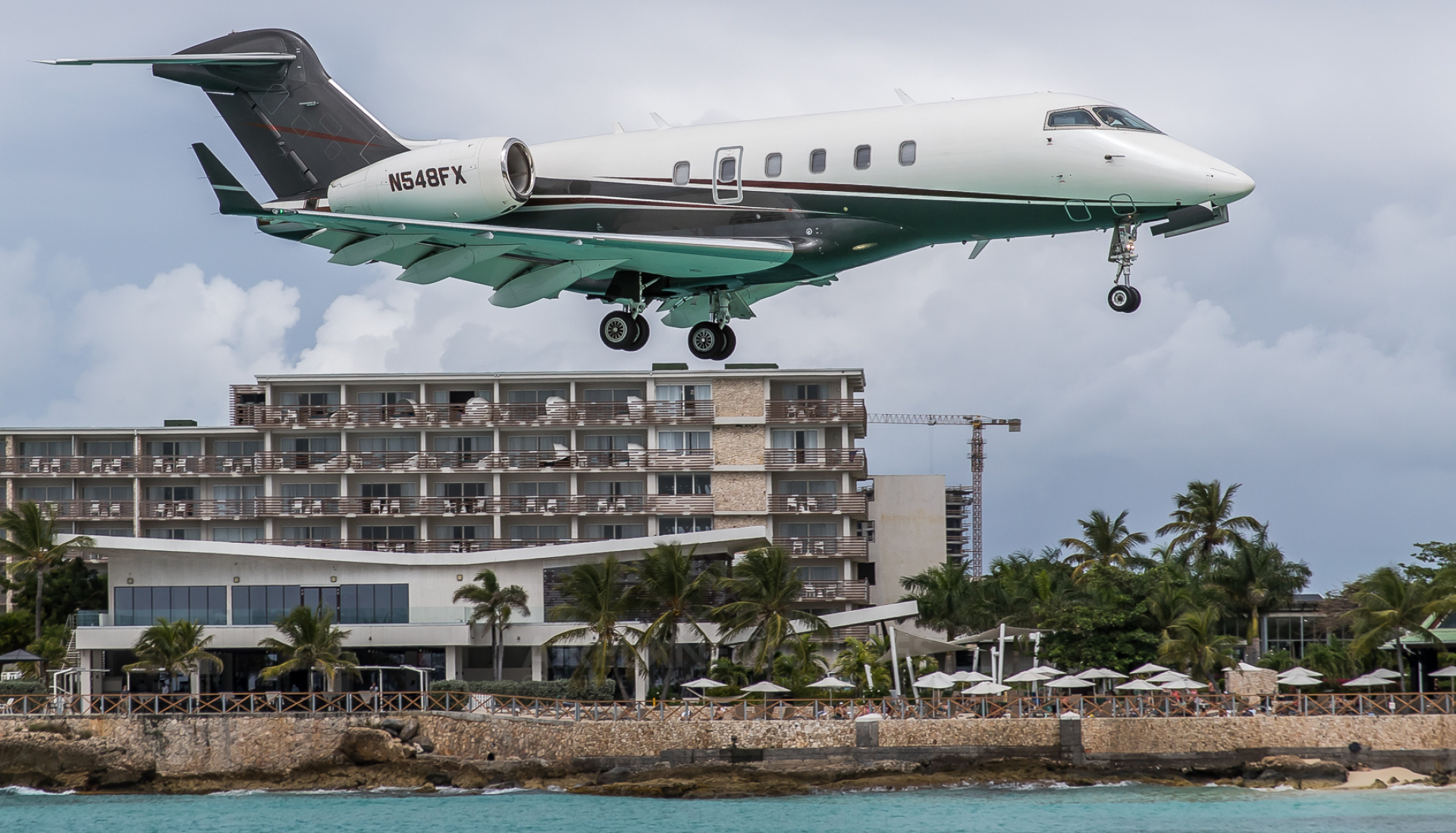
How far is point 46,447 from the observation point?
299ft

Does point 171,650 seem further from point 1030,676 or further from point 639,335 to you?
point 639,335

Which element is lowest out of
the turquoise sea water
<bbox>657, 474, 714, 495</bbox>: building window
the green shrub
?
the turquoise sea water

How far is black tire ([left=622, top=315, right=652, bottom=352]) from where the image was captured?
1221 inches

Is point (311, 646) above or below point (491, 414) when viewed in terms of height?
below

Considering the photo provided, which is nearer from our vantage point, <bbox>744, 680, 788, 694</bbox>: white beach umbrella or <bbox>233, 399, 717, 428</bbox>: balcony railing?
<bbox>744, 680, 788, 694</bbox>: white beach umbrella

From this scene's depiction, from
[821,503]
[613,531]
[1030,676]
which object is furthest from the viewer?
[613,531]

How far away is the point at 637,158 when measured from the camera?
28797 millimetres

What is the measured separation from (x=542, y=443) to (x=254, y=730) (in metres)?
29.8

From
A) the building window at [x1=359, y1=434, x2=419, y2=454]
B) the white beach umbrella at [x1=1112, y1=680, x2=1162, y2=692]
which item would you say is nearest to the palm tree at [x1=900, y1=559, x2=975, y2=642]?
the white beach umbrella at [x1=1112, y1=680, x2=1162, y2=692]

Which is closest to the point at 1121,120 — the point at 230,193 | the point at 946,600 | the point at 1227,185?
the point at 1227,185

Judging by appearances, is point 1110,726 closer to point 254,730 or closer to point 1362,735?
point 1362,735

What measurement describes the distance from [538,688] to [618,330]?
111 ft

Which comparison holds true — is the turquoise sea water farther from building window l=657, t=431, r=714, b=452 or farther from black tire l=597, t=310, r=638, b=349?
building window l=657, t=431, r=714, b=452

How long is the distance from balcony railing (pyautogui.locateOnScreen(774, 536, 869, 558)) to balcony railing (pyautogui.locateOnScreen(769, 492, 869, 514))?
1407mm
